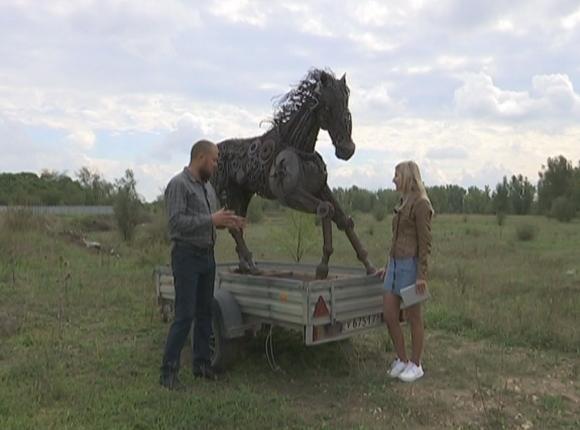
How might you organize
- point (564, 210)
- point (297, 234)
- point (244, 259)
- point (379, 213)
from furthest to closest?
1. point (564, 210)
2. point (379, 213)
3. point (297, 234)
4. point (244, 259)

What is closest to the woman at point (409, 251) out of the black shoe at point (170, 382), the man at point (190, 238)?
the man at point (190, 238)

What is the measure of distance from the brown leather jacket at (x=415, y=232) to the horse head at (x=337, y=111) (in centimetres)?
84

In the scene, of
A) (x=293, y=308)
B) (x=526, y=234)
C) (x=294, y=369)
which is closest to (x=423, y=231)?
(x=293, y=308)

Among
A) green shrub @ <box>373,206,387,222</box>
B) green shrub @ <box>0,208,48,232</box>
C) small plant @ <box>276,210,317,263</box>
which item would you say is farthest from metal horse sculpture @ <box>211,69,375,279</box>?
green shrub @ <box>373,206,387,222</box>

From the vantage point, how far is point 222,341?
18.6 feet

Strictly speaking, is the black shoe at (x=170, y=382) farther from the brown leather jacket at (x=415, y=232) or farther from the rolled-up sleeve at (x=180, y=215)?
the brown leather jacket at (x=415, y=232)

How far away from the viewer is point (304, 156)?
6.13 m

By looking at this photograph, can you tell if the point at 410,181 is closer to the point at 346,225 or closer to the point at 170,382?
the point at 346,225

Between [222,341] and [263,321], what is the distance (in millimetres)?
453

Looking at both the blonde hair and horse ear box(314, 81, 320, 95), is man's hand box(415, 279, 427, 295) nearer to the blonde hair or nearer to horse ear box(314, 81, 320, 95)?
the blonde hair

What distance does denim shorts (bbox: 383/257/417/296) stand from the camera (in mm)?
5504

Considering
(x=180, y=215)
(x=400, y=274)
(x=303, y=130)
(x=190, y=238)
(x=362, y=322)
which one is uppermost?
(x=303, y=130)

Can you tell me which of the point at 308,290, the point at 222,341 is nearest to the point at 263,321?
the point at 222,341

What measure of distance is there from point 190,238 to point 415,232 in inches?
82.9
